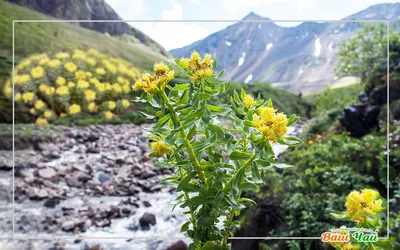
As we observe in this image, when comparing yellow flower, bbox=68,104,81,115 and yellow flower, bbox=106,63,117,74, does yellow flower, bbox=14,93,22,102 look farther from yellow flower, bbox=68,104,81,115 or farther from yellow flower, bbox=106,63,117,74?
yellow flower, bbox=106,63,117,74

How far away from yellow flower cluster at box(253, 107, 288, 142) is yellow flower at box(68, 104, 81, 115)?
2387mm

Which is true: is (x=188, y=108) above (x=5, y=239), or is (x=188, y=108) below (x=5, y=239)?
above

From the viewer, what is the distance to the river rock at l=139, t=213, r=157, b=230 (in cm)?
326

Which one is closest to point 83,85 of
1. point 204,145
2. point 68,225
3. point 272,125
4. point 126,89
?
point 126,89

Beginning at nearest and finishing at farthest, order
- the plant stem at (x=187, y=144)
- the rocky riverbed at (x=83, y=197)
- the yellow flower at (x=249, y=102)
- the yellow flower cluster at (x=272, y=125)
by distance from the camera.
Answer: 1. the yellow flower cluster at (x=272, y=125)
2. the plant stem at (x=187, y=144)
3. the yellow flower at (x=249, y=102)
4. the rocky riverbed at (x=83, y=197)

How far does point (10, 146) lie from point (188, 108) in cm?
242

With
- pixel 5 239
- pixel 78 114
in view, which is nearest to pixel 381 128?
pixel 78 114

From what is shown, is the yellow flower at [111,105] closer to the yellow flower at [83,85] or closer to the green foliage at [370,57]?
the yellow flower at [83,85]

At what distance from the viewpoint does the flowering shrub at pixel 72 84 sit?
3.28m

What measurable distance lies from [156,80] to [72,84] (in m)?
2.30

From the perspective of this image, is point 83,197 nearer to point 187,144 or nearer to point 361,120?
point 361,120

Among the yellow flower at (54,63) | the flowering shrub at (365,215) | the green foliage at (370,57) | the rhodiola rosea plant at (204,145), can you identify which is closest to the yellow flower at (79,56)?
the yellow flower at (54,63)

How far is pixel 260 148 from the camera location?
114 centimetres

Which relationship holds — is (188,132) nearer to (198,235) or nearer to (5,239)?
(198,235)
